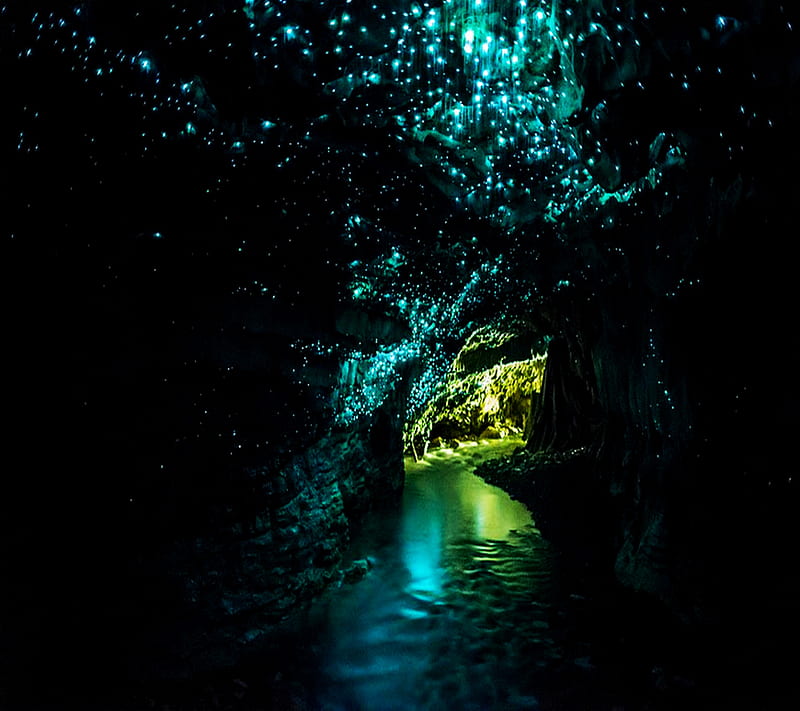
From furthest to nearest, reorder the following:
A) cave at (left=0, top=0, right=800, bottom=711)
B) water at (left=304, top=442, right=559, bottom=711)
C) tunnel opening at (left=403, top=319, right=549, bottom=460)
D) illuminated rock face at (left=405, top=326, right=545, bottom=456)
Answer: illuminated rock face at (left=405, top=326, right=545, bottom=456) → tunnel opening at (left=403, top=319, right=549, bottom=460) → water at (left=304, top=442, right=559, bottom=711) → cave at (left=0, top=0, right=800, bottom=711)

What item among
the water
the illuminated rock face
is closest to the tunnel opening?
the illuminated rock face

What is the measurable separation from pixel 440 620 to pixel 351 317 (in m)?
3.96

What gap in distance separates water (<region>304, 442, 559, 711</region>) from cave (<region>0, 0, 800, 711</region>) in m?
0.05

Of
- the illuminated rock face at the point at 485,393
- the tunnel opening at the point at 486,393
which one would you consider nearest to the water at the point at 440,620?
the tunnel opening at the point at 486,393

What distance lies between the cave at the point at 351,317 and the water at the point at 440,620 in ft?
0.18

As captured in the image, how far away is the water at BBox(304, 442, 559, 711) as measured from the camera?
4996 mm

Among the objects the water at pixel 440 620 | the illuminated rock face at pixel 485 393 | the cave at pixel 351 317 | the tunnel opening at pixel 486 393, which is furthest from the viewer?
the illuminated rock face at pixel 485 393

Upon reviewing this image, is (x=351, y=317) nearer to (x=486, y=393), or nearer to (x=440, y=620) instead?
(x=440, y=620)

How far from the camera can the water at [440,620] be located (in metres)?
5.00

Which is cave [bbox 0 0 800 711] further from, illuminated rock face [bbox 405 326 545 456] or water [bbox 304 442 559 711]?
illuminated rock face [bbox 405 326 545 456]

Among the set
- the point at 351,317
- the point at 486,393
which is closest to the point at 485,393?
the point at 486,393

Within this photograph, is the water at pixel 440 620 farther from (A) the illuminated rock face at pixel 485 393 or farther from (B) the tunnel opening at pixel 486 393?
(A) the illuminated rock face at pixel 485 393

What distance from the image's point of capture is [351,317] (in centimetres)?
673

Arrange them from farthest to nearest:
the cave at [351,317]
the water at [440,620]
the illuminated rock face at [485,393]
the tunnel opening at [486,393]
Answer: the illuminated rock face at [485,393]
the tunnel opening at [486,393]
the water at [440,620]
the cave at [351,317]
